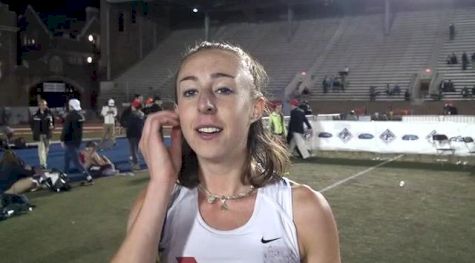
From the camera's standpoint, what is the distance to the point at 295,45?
124 feet

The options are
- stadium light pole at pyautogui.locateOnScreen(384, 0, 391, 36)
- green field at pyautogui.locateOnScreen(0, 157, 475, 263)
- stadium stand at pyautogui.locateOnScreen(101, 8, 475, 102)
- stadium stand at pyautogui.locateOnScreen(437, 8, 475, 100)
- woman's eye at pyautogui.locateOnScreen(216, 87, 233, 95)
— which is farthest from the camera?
stadium light pole at pyautogui.locateOnScreen(384, 0, 391, 36)

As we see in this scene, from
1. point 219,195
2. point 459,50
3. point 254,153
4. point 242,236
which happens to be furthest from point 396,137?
point 459,50

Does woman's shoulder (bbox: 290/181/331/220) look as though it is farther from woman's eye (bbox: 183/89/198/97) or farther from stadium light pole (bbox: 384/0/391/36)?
stadium light pole (bbox: 384/0/391/36)

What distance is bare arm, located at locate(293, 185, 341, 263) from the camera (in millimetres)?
1614

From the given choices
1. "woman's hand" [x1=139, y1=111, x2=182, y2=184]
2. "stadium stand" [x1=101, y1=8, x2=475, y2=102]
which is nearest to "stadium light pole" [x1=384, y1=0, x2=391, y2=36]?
"stadium stand" [x1=101, y1=8, x2=475, y2=102]

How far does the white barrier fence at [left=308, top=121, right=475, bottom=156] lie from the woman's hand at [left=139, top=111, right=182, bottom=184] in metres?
13.3

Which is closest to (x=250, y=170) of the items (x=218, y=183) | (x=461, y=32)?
(x=218, y=183)

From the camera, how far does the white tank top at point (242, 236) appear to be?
161 cm

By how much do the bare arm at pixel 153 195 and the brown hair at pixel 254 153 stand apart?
0.46 ft

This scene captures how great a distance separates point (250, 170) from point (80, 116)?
1043 centimetres

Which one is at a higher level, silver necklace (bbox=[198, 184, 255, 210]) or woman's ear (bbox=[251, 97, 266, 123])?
woman's ear (bbox=[251, 97, 266, 123])

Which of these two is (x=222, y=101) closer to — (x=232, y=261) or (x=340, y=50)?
(x=232, y=261)

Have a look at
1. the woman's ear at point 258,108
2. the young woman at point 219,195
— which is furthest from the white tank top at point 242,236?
the woman's ear at point 258,108

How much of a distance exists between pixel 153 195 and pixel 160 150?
0.15 metres
